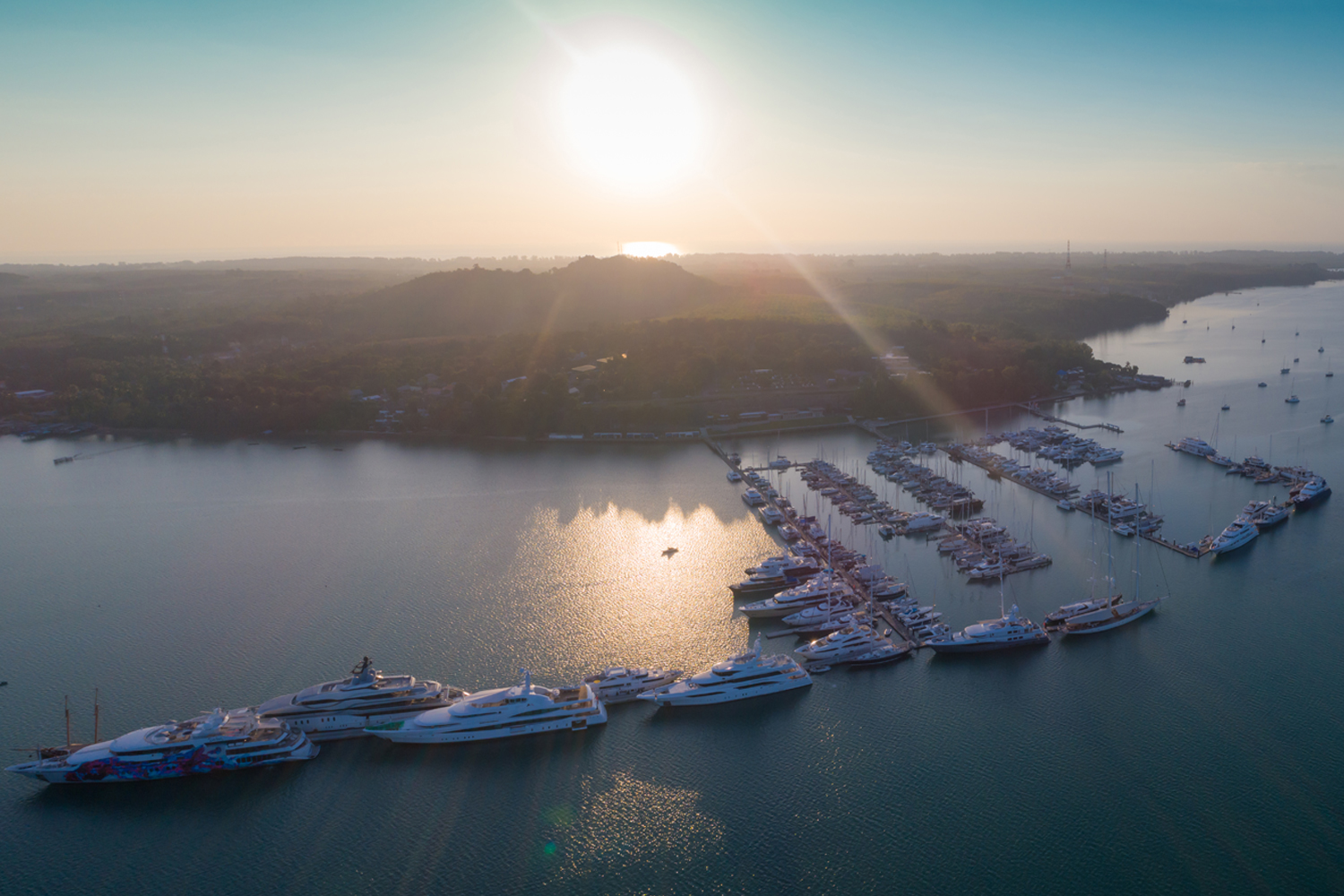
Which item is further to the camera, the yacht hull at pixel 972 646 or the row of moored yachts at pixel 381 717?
the yacht hull at pixel 972 646

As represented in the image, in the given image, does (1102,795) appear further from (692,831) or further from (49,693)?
(49,693)

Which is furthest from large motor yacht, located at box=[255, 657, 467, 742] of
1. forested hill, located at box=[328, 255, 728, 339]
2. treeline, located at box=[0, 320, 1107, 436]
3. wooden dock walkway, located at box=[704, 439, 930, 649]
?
forested hill, located at box=[328, 255, 728, 339]

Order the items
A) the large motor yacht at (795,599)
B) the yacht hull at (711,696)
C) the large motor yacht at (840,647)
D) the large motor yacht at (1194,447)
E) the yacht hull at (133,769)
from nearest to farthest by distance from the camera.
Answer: the yacht hull at (133,769) < the yacht hull at (711,696) < the large motor yacht at (840,647) < the large motor yacht at (795,599) < the large motor yacht at (1194,447)

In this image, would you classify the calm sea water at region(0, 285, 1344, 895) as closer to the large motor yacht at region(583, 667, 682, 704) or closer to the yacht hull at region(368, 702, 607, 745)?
Result: the yacht hull at region(368, 702, 607, 745)

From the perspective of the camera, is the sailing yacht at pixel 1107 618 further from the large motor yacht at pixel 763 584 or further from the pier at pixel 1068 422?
the pier at pixel 1068 422

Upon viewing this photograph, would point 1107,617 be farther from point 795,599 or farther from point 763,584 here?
point 763,584

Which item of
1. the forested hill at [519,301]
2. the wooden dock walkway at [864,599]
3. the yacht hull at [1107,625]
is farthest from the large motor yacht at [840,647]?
the forested hill at [519,301]
